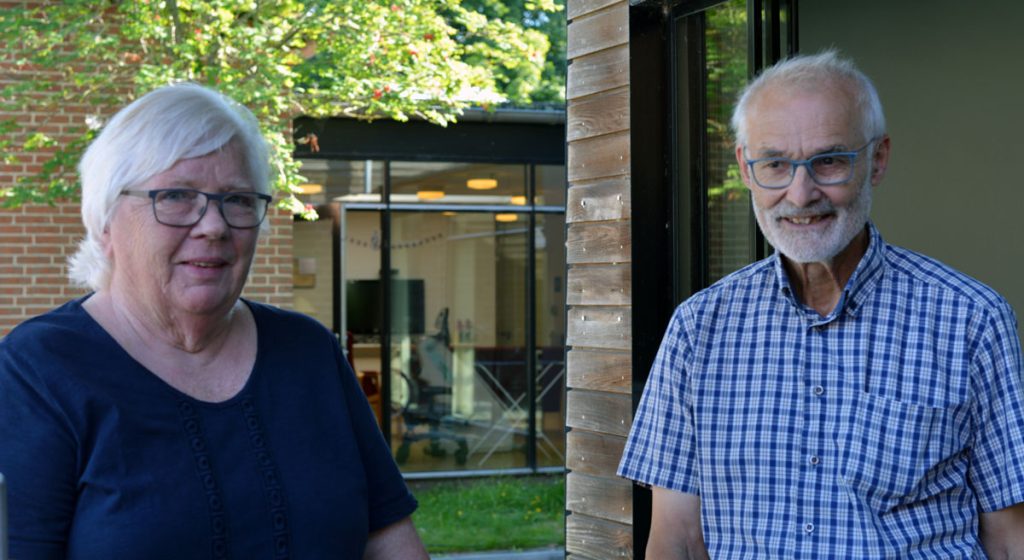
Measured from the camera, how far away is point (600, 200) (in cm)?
466

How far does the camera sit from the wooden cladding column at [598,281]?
4.52m

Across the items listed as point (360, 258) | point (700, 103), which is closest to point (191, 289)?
point (700, 103)

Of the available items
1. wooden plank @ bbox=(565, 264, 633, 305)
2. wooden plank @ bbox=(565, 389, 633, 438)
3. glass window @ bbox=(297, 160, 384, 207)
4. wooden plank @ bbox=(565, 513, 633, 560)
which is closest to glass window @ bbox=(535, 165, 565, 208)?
glass window @ bbox=(297, 160, 384, 207)

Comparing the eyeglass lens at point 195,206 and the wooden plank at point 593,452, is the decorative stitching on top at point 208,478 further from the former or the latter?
the wooden plank at point 593,452

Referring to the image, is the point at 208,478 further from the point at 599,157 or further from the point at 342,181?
the point at 342,181

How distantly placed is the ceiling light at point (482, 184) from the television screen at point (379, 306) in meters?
1.17

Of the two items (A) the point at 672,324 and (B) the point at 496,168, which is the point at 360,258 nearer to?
(B) the point at 496,168

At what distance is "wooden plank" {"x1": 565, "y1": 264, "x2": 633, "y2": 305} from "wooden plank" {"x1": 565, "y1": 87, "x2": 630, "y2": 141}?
509mm

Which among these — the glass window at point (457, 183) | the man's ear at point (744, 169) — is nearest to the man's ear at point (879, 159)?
the man's ear at point (744, 169)

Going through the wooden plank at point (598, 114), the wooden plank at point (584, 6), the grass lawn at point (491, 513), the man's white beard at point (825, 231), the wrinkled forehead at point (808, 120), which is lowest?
the grass lawn at point (491, 513)

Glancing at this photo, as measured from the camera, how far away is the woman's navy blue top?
6.36ft

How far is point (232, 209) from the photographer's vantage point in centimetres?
215

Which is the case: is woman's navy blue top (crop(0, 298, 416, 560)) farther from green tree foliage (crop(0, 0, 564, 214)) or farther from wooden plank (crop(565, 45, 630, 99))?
green tree foliage (crop(0, 0, 564, 214))

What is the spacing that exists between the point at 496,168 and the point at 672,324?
10.9 m
